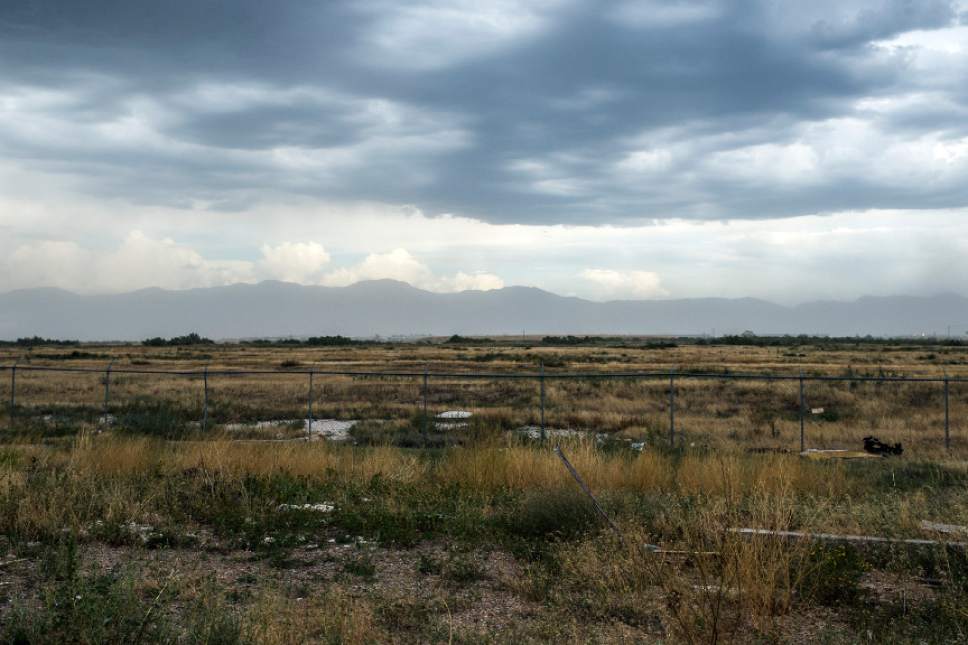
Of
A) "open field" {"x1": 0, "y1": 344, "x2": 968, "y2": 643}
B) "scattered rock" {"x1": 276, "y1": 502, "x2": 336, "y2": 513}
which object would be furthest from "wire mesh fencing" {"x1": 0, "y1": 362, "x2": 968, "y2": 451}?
"scattered rock" {"x1": 276, "y1": 502, "x2": 336, "y2": 513}

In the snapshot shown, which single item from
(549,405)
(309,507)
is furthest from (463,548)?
(549,405)

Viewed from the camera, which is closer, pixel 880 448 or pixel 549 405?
pixel 880 448

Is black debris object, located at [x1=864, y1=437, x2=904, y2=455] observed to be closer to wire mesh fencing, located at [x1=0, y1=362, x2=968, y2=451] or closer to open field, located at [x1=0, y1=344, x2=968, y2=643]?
open field, located at [x1=0, y1=344, x2=968, y2=643]

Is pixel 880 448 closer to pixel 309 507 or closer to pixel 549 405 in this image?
pixel 549 405

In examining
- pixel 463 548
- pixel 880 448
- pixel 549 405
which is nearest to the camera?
pixel 463 548

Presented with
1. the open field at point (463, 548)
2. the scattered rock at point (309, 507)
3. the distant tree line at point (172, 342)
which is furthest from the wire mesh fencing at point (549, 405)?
the distant tree line at point (172, 342)

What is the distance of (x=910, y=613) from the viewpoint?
25.1 feet

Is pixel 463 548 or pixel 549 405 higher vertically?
pixel 463 548

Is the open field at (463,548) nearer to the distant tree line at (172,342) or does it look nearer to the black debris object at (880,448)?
the black debris object at (880,448)

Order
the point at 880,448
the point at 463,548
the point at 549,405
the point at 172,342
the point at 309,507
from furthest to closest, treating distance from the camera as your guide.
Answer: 1. the point at 172,342
2. the point at 549,405
3. the point at 880,448
4. the point at 309,507
5. the point at 463,548

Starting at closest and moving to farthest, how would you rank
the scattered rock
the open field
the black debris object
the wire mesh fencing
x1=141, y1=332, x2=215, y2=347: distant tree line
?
1. the open field
2. the scattered rock
3. the black debris object
4. the wire mesh fencing
5. x1=141, y1=332, x2=215, y2=347: distant tree line

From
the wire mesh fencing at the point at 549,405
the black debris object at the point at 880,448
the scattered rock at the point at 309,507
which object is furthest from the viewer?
the wire mesh fencing at the point at 549,405

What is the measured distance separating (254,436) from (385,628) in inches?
707

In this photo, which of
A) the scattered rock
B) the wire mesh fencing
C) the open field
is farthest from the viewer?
the wire mesh fencing
